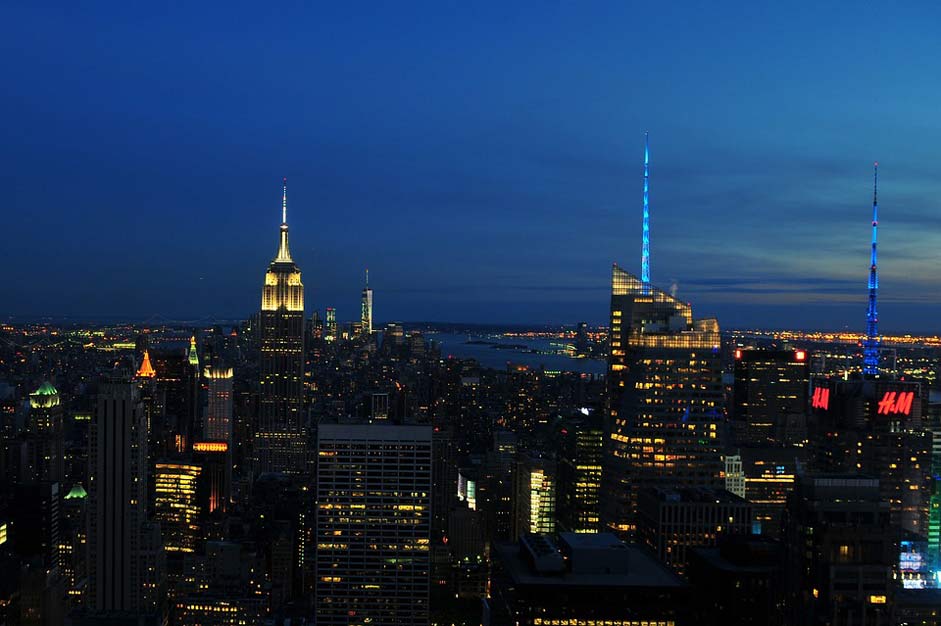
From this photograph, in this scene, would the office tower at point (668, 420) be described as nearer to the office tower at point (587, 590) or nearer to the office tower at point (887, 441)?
the office tower at point (887, 441)

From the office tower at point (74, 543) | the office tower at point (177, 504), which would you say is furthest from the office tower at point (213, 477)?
the office tower at point (74, 543)

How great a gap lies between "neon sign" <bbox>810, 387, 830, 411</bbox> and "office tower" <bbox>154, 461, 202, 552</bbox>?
3183cm

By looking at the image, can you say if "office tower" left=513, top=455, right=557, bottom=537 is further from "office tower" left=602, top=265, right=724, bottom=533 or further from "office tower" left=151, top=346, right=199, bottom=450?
"office tower" left=151, top=346, right=199, bottom=450

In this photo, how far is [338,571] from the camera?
41.2 meters

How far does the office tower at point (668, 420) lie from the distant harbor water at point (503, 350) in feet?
98.0

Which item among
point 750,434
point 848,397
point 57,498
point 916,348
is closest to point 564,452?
point 750,434

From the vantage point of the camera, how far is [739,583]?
1080 inches

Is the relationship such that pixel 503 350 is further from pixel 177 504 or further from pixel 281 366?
pixel 177 504

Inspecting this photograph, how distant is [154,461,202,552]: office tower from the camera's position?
57969 mm

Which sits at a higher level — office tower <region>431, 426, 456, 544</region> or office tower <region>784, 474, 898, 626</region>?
office tower <region>784, 474, 898, 626</region>

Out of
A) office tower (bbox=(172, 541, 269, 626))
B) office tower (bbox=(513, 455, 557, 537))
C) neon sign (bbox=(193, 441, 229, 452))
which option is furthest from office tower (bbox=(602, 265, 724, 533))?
neon sign (bbox=(193, 441, 229, 452))

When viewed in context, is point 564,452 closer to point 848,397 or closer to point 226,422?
point 848,397

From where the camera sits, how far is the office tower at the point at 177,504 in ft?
190

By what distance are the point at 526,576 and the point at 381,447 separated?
1631cm
